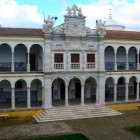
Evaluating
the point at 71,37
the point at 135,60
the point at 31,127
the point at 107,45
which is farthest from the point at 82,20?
the point at 31,127

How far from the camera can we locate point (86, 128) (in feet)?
74.3

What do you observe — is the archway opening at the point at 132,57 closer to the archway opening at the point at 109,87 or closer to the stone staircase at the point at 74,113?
the archway opening at the point at 109,87

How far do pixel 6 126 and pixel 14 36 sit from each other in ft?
27.8

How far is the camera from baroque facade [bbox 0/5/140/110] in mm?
26781

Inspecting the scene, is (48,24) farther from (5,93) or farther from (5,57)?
(5,93)

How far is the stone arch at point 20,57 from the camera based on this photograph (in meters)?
29.3

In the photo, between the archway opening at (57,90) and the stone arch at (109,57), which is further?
the stone arch at (109,57)

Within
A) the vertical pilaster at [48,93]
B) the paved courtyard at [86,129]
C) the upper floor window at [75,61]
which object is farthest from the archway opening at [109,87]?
the vertical pilaster at [48,93]

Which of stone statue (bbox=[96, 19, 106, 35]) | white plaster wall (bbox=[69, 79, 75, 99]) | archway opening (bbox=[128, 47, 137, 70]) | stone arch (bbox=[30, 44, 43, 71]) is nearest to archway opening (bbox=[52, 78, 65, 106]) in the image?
white plaster wall (bbox=[69, 79, 75, 99])

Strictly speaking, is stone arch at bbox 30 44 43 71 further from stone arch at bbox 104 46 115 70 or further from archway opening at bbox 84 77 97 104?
stone arch at bbox 104 46 115 70

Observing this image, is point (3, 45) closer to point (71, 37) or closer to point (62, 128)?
point (71, 37)

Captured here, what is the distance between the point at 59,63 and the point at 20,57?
460 cm

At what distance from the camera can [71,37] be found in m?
28.0

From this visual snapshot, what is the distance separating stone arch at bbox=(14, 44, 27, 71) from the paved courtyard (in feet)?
25.9
